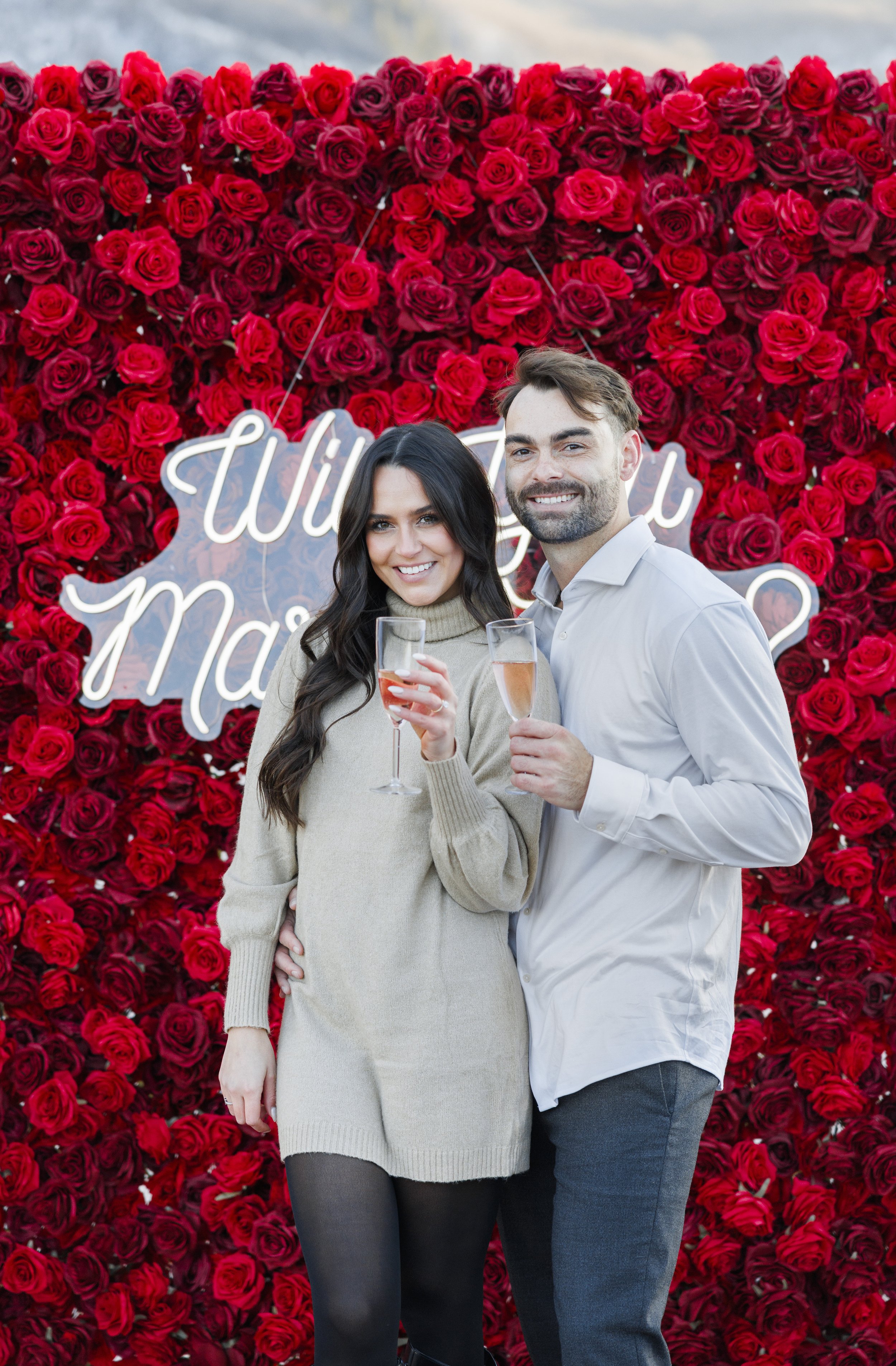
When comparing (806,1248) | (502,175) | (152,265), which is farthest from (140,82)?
(806,1248)

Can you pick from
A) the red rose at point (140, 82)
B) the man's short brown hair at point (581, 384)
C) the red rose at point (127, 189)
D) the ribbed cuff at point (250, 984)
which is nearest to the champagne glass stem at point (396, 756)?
the ribbed cuff at point (250, 984)

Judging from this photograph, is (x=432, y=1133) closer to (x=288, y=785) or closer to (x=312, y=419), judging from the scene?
(x=288, y=785)

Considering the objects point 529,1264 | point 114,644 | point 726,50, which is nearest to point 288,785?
point 529,1264

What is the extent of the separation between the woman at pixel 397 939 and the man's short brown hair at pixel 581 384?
0.19 m

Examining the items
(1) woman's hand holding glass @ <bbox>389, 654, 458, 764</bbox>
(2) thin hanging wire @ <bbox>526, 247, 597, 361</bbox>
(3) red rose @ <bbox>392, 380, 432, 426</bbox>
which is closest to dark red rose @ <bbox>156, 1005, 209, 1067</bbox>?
(1) woman's hand holding glass @ <bbox>389, 654, 458, 764</bbox>

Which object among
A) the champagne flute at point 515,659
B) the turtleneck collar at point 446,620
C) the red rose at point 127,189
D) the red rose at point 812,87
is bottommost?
the champagne flute at point 515,659

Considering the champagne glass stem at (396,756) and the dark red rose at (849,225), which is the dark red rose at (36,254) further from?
the dark red rose at (849,225)

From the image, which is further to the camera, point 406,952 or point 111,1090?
point 111,1090

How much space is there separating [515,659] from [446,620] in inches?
15.5

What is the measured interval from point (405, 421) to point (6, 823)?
1.46m

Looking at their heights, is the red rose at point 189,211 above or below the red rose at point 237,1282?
above

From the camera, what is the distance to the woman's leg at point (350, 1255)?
1667 mm

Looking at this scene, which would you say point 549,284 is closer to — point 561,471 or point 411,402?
point 411,402

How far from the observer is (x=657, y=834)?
172 centimetres
